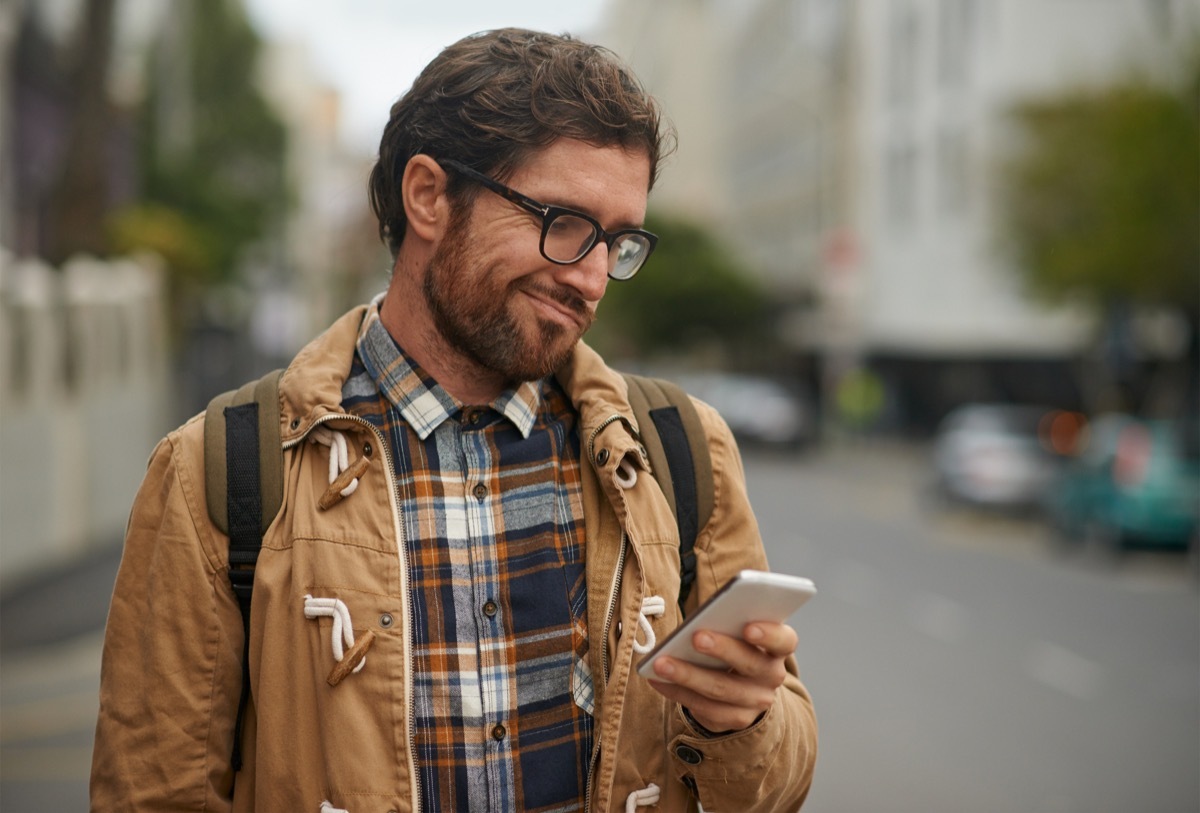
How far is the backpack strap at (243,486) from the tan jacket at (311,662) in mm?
17

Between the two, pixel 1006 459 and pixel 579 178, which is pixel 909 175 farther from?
pixel 579 178

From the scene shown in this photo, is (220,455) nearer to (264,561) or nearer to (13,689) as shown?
(264,561)

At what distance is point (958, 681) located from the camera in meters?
9.96

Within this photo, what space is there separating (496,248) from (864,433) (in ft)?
118

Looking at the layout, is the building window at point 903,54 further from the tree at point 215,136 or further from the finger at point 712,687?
the finger at point 712,687

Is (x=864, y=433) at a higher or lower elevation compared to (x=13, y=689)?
lower

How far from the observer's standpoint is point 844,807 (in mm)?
6859

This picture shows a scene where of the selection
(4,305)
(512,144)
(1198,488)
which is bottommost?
(1198,488)

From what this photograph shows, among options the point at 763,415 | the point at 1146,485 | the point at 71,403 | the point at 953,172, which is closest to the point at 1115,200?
the point at 1146,485

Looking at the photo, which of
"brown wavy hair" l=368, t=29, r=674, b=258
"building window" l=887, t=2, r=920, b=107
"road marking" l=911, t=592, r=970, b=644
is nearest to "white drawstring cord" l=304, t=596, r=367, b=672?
"brown wavy hair" l=368, t=29, r=674, b=258

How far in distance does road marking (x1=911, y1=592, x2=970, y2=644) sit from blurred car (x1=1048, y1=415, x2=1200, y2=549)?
3201 mm

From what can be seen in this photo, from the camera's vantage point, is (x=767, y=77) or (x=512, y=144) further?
(x=767, y=77)

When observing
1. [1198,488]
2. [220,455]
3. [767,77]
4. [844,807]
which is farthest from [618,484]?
[767,77]

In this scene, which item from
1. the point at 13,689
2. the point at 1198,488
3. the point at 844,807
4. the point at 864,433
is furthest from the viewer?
the point at 864,433
